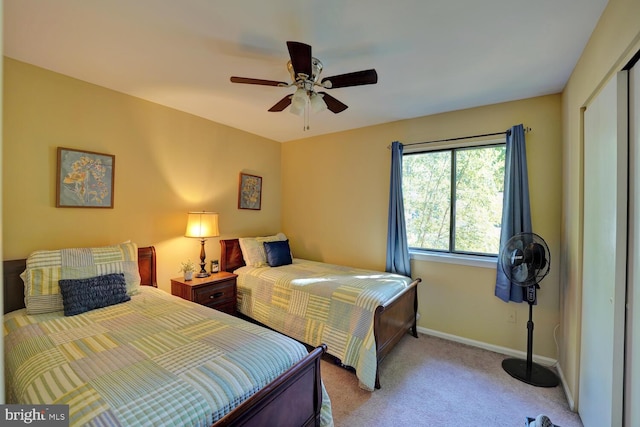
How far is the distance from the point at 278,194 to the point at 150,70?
258 cm

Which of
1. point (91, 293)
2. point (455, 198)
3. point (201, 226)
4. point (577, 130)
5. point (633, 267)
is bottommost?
point (91, 293)

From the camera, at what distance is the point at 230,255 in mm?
3709

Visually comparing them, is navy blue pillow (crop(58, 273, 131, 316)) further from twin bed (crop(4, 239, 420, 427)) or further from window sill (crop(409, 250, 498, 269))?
window sill (crop(409, 250, 498, 269))

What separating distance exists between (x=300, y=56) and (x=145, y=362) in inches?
75.3

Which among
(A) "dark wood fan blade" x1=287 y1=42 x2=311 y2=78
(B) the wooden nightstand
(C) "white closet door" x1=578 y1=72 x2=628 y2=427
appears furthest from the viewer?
(B) the wooden nightstand

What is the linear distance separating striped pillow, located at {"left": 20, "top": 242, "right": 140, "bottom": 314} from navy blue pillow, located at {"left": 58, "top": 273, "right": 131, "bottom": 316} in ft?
0.22

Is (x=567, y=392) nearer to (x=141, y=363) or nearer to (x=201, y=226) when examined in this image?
(x=141, y=363)

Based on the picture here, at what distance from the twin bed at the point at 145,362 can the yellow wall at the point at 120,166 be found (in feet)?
1.40

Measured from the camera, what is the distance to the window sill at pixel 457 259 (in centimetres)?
298

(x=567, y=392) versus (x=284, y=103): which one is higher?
(x=284, y=103)

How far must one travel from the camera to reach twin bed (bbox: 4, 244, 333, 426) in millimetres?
1201

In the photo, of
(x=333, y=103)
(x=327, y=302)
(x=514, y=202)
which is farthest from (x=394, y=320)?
(x=333, y=103)

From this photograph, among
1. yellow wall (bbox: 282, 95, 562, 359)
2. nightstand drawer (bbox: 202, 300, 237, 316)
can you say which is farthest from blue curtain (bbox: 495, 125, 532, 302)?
nightstand drawer (bbox: 202, 300, 237, 316)

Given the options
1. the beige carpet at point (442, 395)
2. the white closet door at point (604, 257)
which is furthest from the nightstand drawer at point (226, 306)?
the white closet door at point (604, 257)
